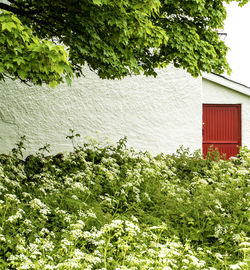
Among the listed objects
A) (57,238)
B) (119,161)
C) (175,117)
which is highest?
(175,117)

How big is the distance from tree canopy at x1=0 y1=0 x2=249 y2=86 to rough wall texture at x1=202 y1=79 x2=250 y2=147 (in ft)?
16.0

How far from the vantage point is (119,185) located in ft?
20.1

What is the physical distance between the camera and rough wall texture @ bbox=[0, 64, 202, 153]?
10125mm

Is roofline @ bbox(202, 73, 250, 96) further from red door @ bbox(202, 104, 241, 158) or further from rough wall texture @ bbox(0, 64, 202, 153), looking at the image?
rough wall texture @ bbox(0, 64, 202, 153)

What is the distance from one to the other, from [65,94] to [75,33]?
14.9ft

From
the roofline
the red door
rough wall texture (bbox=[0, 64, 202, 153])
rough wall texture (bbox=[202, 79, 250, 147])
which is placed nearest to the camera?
rough wall texture (bbox=[0, 64, 202, 153])

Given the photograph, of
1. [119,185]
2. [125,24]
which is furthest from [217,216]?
[125,24]

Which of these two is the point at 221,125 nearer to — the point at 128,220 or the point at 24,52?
the point at 128,220

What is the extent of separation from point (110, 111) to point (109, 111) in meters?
0.03

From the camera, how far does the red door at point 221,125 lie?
12.5 m

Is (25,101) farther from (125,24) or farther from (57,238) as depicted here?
(57,238)

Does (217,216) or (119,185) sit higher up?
(119,185)

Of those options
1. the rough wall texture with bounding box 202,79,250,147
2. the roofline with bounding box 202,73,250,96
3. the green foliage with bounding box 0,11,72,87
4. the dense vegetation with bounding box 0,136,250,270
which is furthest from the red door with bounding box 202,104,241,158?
the green foliage with bounding box 0,11,72,87

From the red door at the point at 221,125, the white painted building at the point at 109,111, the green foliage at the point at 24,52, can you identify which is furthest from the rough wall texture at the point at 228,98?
the green foliage at the point at 24,52
